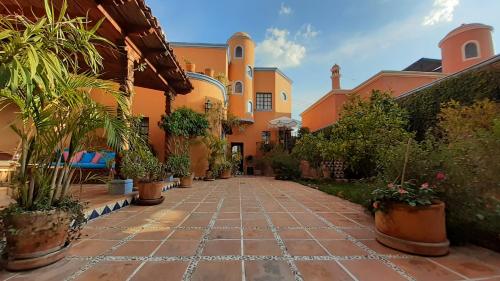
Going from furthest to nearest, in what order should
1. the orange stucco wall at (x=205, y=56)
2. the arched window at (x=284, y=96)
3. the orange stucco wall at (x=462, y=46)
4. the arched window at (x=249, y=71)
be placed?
the arched window at (x=284, y=96)
the arched window at (x=249, y=71)
the orange stucco wall at (x=205, y=56)
the orange stucco wall at (x=462, y=46)

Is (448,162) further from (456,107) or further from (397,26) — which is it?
(397,26)

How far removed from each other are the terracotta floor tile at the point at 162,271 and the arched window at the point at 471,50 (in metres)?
17.0

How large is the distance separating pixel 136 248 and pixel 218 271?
3.22 ft

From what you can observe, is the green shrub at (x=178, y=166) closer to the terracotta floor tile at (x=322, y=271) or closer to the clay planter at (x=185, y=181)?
the clay planter at (x=185, y=181)

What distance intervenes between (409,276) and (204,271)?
1591 millimetres

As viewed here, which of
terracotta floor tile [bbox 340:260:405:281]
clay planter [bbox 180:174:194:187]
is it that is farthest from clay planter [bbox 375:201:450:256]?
clay planter [bbox 180:174:194:187]

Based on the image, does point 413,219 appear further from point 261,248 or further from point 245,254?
point 245,254

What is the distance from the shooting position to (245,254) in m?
2.18

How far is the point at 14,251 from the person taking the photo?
1.80m

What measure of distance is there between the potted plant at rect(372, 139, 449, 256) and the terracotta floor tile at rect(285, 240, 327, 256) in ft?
2.40

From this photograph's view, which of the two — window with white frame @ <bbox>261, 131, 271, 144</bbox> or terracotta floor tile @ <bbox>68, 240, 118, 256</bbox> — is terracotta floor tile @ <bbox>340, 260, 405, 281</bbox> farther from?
window with white frame @ <bbox>261, 131, 271, 144</bbox>

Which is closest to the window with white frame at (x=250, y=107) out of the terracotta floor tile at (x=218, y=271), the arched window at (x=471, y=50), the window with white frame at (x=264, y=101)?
the window with white frame at (x=264, y=101)

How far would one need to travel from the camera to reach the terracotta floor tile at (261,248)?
221 cm

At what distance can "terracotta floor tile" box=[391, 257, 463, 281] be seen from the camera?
1778mm
